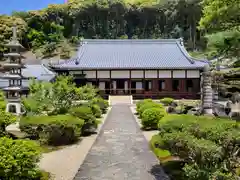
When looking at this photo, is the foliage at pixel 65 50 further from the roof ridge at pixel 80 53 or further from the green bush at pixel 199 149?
the green bush at pixel 199 149

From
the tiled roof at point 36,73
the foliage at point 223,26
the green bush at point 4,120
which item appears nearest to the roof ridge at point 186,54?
the tiled roof at point 36,73

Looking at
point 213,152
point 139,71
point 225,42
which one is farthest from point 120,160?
point 139,71

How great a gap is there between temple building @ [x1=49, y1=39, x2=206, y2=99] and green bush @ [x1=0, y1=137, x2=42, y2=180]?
30.2 meters

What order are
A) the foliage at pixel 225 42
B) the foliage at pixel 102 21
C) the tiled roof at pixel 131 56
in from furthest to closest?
1. the foliage at pixel 102 21
2. the tiled roof at pixel 131 56
3. the foliage at pixel 225 42

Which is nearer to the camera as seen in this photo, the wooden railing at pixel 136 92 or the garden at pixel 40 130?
the garden at pixel 40 130

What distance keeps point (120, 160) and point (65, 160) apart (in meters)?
1.72

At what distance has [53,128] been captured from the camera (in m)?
11.6

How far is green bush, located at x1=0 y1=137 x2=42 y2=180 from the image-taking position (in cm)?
606

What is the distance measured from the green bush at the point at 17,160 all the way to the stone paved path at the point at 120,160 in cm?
144

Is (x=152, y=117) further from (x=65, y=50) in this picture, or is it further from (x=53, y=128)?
(x=65, y=50)

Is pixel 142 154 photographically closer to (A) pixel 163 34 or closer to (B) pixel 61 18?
(A) pixel 163 34

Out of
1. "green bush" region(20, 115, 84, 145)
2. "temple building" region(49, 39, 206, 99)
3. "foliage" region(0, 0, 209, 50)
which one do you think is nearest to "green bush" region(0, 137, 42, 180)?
"green bush" region(20, 115, 84, 145)

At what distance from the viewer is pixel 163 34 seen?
71375 mm

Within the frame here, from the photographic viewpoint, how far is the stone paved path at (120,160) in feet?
25.2
